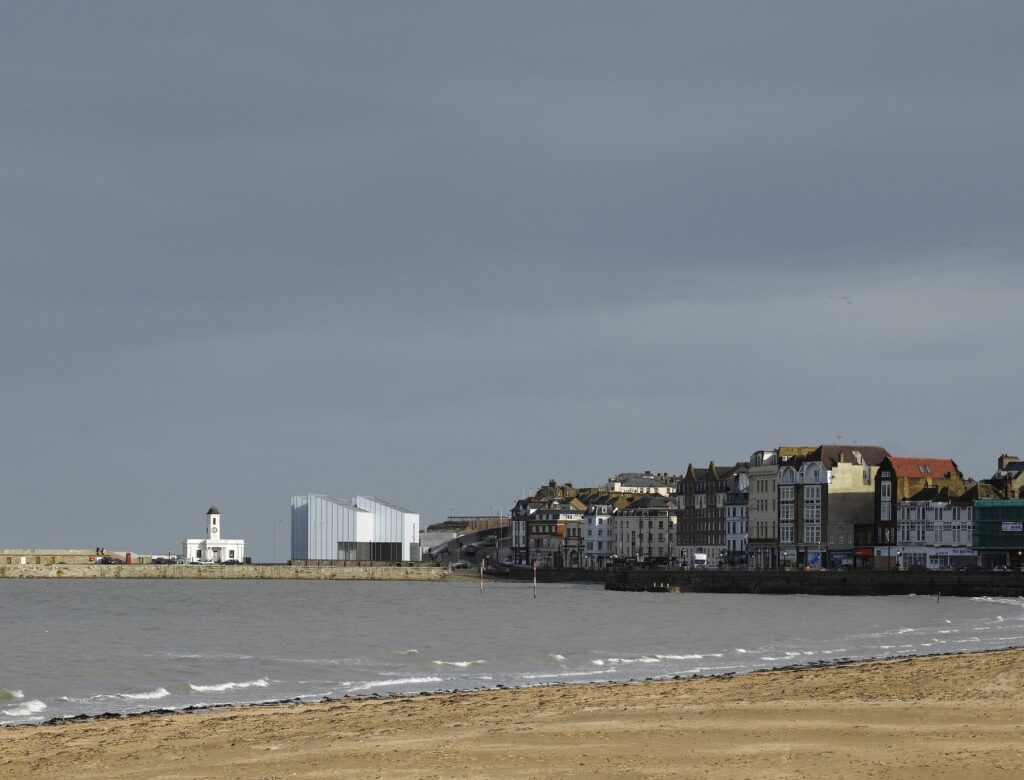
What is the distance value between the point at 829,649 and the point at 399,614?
35.9m

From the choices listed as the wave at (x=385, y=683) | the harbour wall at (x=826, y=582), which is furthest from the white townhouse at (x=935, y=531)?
the wave at (x=385, y=683)

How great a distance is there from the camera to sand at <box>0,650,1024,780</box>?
21188 mm

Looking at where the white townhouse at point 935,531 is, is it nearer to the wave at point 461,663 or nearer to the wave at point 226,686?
the wave at point 461,663

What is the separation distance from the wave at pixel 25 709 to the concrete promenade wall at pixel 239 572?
158224 mm

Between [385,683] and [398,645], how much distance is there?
629 inches

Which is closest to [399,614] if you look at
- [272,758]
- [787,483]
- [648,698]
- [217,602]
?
[217,602]

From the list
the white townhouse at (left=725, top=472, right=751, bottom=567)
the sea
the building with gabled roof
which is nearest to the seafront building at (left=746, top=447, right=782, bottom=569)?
Answer: the white townhouse at (left=725, top=472, right=751, bottom=567)

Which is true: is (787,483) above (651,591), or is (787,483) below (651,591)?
above

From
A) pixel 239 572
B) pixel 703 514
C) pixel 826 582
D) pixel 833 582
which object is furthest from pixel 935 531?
pixel 239 572

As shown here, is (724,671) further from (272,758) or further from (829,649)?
(272,758)

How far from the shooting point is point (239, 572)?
198625mm

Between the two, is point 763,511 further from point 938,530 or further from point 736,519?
point 938,530

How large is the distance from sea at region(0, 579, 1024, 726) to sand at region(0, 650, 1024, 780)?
5053 millimetres

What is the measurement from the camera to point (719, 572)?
14662 cm
